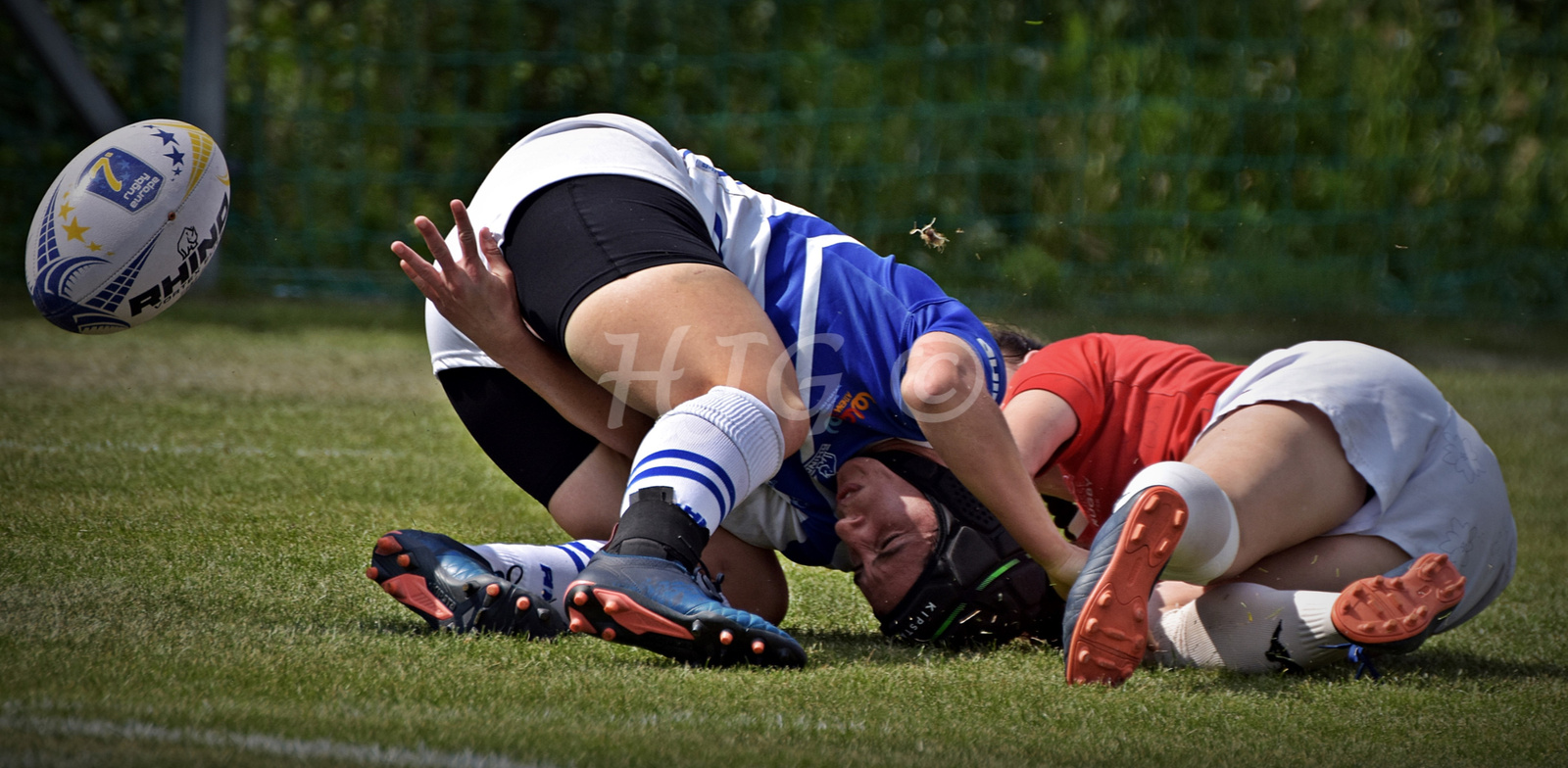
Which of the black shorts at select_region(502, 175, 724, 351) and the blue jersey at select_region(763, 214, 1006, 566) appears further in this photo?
the blue jersey at select_region(763, 214, 1006, 566)

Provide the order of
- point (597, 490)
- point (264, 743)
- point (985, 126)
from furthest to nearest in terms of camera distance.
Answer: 1. point (985, 126)
2. point (597, 490)
3. point (264, 743)

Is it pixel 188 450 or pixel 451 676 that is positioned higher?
pixel 451 676

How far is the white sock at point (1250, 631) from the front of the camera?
209 centimetres

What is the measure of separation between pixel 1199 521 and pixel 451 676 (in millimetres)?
1001

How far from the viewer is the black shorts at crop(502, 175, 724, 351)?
2.04 metres

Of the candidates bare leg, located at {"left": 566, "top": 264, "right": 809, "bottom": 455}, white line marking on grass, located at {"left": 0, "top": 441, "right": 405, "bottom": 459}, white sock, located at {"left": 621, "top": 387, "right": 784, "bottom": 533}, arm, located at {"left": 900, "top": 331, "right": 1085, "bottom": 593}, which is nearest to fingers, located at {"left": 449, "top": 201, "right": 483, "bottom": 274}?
bare leg, located at {"left": 566, "top": 264, "right": 809, "bottom": 455}

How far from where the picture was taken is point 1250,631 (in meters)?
2.13

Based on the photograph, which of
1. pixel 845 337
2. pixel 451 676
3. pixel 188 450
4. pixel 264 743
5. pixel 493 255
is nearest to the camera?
pixel 264 743

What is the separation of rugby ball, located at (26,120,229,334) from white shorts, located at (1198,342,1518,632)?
5.65 ft

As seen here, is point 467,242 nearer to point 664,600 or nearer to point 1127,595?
point 664,600

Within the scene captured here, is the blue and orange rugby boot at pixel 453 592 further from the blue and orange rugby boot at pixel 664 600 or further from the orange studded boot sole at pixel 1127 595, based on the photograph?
the orange studded boot sole at pixel 1127 595

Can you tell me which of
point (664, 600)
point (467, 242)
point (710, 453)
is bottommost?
point (664, 600)

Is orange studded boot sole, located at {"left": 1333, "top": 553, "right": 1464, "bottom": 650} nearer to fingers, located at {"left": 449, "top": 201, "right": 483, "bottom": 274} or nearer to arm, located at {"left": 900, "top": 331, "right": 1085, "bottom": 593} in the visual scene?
arm, located at {"left": 900, "top": 331, "right": 1085, "bottom": 593}

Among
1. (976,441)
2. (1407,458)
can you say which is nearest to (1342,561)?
(1407,458)
